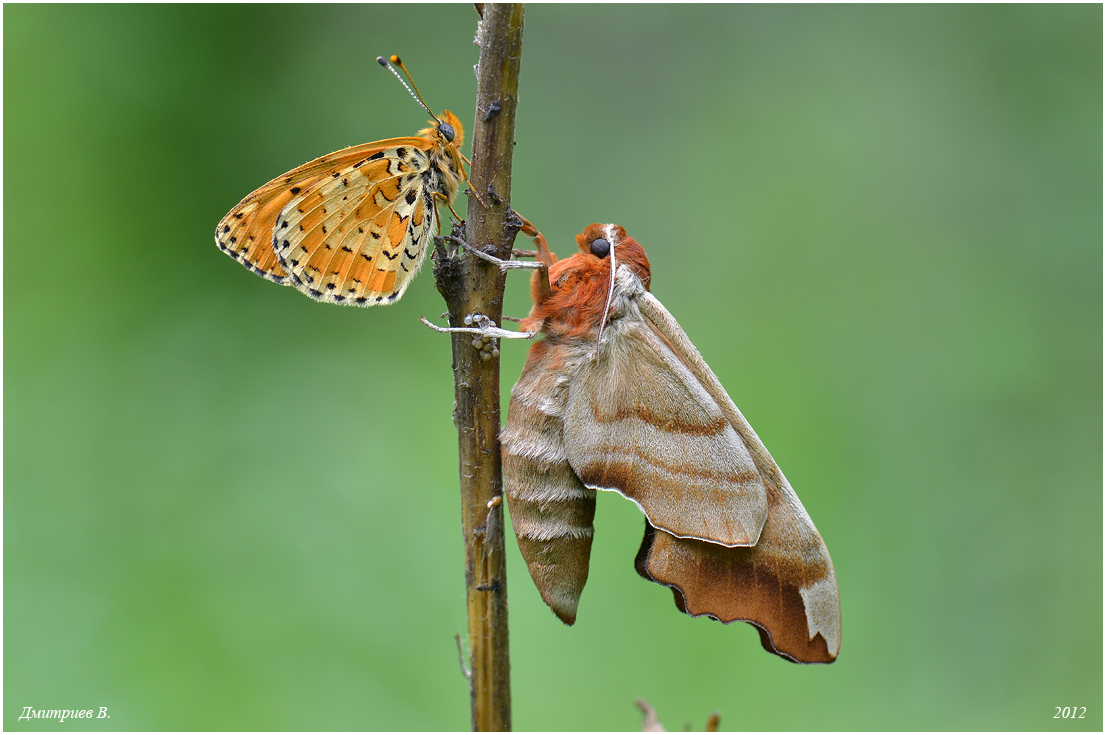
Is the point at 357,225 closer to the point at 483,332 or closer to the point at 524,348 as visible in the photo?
the point at 483,332

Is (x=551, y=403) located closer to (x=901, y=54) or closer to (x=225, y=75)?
(x=225, y=75)

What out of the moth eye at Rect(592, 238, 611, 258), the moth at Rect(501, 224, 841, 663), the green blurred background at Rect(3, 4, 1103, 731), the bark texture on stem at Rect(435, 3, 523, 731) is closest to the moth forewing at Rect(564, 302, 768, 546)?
the moth at Rect(501, 224, 841, 663)

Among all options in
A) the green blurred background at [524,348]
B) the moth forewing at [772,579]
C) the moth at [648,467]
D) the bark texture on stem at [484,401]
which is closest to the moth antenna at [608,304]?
the moth at [648,467]

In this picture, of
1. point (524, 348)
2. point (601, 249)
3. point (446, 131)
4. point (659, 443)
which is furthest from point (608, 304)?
point (524, 348)

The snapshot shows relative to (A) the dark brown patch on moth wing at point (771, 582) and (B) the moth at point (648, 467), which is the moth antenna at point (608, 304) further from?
(A) the dark brown patch on moth wing at point (771, 582)

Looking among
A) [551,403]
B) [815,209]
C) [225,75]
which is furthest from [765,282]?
[225,75]

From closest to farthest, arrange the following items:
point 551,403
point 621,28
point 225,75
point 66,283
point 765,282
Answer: point 551,403, point 66,283, point 225,75, point 765,282, point 621,28

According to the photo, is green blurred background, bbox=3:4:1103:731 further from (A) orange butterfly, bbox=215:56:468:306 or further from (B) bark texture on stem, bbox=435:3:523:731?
(A) orange butterfly, bbox=215:56:468:306
